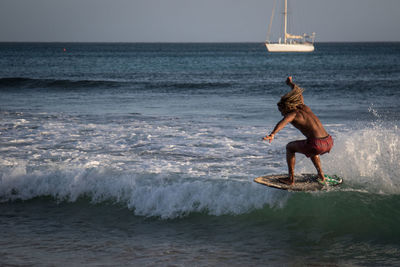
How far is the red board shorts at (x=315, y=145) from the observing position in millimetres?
6363

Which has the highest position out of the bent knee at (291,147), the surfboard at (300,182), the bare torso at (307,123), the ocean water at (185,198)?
the bare torso at (307,123)

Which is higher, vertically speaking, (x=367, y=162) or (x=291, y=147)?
(x=291, y=147)

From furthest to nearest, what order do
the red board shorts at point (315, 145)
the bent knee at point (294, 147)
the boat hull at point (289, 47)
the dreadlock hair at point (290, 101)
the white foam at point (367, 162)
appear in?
the boat hull at point (289, 47) → the white foam at point (367, 162) → the bent knee at point (294, 147) → the red board shorts at point (315, 145) → the dreadlock hair at point (290, 101)

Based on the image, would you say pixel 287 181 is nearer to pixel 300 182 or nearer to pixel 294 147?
pixel 300 182

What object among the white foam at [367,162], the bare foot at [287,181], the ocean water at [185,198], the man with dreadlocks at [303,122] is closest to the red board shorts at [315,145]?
the man with dreadlocks at [303,122]

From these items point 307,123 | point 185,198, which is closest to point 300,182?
point 307,123

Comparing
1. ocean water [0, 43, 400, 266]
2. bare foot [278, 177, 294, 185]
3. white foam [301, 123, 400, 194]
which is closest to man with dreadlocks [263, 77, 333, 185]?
bare foot [278, 177, 294, 185]

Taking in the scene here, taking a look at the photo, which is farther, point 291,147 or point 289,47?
point 289,47

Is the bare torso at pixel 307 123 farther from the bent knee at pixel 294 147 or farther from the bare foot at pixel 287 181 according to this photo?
the bare foot at pixel 287 181

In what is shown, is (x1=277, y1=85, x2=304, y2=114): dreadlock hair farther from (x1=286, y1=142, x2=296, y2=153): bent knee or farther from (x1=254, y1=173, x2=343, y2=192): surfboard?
(x1=254, y1=173, x2=343, y2=192): surfboard

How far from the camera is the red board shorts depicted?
A: 6.36m

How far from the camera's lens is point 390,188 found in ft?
24.7

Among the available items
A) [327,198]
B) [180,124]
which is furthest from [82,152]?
[327,198]

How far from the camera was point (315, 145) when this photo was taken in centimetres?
636
